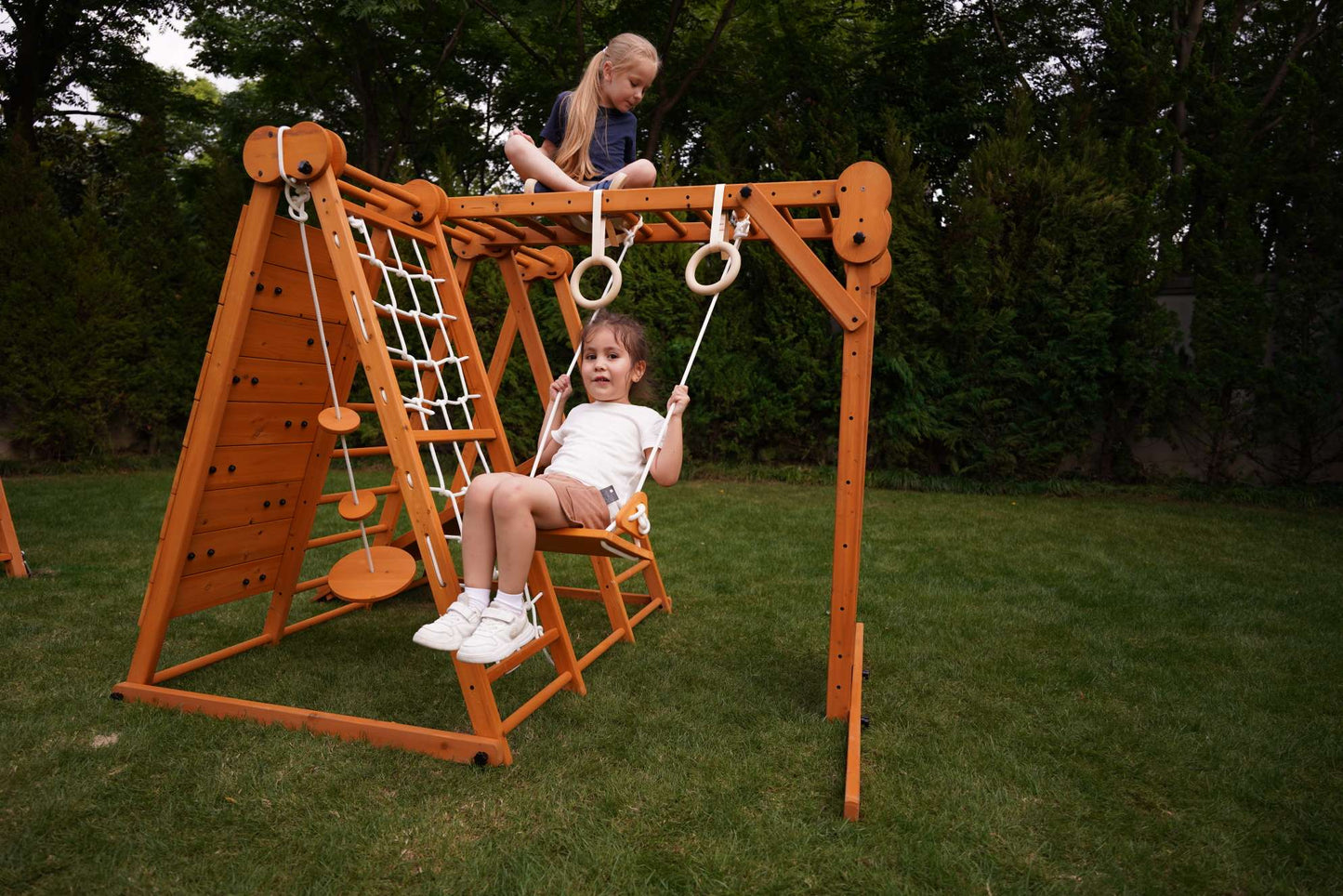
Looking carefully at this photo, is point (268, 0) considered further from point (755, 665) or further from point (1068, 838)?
point (1068, 838)

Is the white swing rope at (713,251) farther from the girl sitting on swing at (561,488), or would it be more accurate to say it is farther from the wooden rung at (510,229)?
the wooden rung at (510,229)

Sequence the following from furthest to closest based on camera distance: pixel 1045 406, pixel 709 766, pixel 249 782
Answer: pixel 1045 406 < pixel 709 766 < pixel 249 782

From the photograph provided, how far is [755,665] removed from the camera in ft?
11.4

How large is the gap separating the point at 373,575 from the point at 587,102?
2029 mm

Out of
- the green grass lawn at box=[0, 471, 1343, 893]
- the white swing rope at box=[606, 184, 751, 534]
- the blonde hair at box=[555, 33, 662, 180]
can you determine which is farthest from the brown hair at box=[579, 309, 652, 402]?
the green grass lawn at box=[0, 471, 1343, 893]

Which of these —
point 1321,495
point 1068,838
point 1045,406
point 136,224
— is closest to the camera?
point 1068,838

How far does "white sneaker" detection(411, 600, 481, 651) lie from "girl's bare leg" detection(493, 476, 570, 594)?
0.40ft

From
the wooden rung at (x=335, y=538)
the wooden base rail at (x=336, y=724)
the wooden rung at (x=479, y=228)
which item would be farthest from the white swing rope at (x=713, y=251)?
the wooden rung at (x=335, y=538)

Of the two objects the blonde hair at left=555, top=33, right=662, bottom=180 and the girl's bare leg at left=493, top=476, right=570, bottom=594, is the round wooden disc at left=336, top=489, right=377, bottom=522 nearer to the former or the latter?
the girl's bare leg at left=493, top=476, right=570, bottom=594

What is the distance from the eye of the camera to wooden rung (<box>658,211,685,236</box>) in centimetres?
322

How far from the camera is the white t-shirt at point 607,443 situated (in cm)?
303

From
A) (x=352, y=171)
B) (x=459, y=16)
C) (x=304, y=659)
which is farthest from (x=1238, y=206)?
(x=459, y=16)

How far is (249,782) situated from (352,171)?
77.6 inches

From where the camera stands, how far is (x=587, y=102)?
3.32 metres
